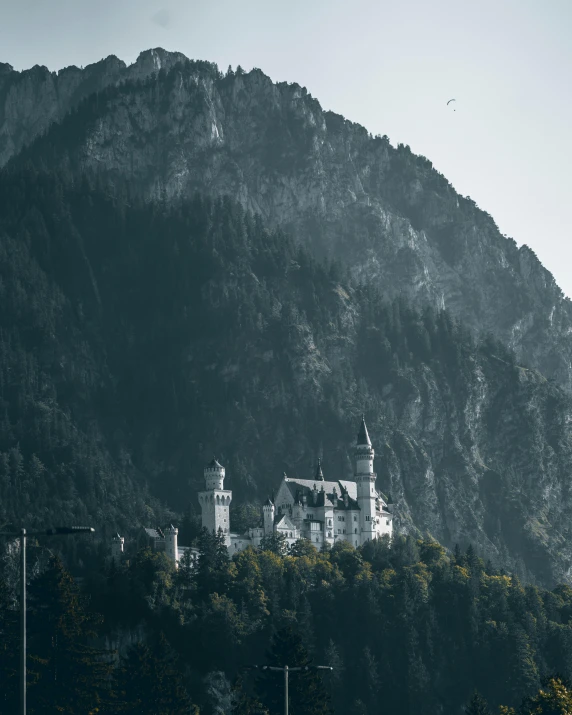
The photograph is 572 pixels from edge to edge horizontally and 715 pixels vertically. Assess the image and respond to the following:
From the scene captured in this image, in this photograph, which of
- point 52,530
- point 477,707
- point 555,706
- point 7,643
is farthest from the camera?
point 7,643

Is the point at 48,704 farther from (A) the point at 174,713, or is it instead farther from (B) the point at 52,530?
(B) the point at 52,530

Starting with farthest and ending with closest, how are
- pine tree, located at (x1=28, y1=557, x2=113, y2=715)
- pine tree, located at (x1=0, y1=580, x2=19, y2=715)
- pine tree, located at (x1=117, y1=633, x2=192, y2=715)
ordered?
pine tree, located at (x1=0, y1=580, x2=19, y2=715)
pine tree, located at (x1=117, y1=633, x2=192, y2=715)
pine tree, located at (x1=28, y1=557, x2=113, y2=715)

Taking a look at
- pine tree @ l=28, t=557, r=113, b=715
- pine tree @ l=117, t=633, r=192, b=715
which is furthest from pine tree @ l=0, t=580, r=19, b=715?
pine tree @ l=117, t=633, r=192, b=715

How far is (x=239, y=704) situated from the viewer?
192875mm

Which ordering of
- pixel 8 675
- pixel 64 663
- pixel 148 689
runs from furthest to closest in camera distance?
pixel 8 675, pixel 64 663, pixel 148 689

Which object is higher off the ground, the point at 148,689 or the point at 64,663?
the point at 64,663

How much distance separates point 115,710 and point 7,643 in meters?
16.3

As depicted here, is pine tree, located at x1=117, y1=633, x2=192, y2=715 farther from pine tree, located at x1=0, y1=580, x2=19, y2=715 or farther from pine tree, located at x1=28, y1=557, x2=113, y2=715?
pine tree, located at x1=0, y1=580, x2=19, y2=715

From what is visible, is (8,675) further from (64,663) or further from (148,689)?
(148,689)

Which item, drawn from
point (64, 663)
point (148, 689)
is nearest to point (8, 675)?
point (64, 663)

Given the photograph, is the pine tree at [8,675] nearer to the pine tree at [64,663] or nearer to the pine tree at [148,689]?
the pine tree at [64,663]

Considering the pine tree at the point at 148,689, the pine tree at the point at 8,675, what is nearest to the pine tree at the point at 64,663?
the pine tree at the point at 148,689

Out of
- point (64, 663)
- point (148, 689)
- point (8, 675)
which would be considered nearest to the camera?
point (148, 689)

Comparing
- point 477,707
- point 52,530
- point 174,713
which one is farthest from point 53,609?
point 52,530
